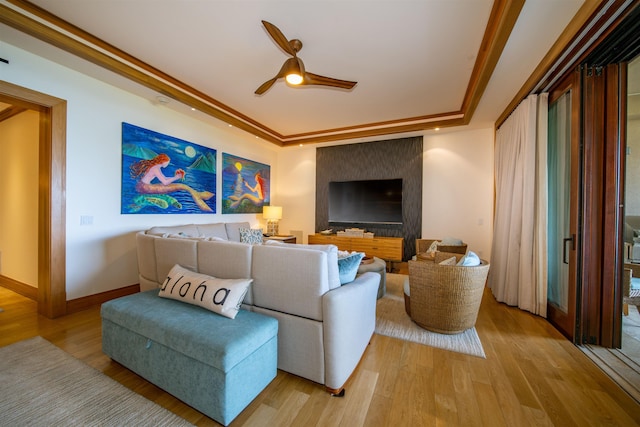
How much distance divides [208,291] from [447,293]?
2004mm

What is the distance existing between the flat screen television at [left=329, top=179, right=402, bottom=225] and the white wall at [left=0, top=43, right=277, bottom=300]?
3355 millimetres

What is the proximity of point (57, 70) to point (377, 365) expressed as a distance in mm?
4211

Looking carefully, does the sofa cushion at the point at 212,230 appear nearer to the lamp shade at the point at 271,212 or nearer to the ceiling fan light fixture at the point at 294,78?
the lamp shade at the point at 271,212

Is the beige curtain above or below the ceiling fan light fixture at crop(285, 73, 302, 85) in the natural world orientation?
below

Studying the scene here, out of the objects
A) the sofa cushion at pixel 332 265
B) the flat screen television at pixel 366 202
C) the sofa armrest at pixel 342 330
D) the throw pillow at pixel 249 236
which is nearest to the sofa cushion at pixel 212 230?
the throw pillow at pixel 249 236

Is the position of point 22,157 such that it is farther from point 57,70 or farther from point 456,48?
point 456,48

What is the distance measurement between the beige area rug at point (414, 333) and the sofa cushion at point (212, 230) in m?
2.68

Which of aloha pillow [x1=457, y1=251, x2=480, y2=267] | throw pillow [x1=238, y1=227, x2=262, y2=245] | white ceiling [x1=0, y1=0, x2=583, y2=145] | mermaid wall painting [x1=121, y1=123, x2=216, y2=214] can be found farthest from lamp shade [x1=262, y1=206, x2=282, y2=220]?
aloha pillow [x1=457, y1=251, x2=480, y2=267]

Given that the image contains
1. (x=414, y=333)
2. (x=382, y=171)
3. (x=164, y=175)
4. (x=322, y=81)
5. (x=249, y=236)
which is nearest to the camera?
(x=414, y=333)

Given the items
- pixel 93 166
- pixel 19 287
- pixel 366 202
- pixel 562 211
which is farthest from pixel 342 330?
pixel 19 287

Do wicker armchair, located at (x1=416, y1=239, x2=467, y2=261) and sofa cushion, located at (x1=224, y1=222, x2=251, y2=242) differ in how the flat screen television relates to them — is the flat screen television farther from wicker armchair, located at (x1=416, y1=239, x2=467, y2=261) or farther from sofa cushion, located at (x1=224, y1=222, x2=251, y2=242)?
sofa cushion, located at (x1=224, y1=222, x2=251, y2=242)

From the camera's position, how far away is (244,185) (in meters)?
5.23

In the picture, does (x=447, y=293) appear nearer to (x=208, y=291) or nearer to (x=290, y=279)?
(x=290, y=279)

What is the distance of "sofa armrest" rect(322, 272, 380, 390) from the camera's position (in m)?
1.58
